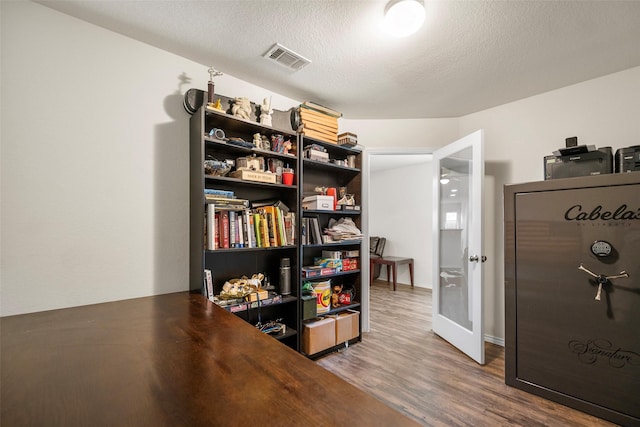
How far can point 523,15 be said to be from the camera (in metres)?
1.55

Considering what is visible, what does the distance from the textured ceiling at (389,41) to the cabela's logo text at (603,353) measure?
1.95m

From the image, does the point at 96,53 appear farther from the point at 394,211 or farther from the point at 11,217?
the point at 394,211

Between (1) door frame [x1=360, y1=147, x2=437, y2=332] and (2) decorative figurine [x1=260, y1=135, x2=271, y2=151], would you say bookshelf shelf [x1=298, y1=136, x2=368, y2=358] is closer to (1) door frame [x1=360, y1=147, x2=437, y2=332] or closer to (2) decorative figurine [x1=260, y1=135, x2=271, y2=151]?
(1) door frame [x1=360, y1=147, x2=437, y2=332]

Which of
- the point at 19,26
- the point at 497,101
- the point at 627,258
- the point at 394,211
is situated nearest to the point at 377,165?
the point at 394,211

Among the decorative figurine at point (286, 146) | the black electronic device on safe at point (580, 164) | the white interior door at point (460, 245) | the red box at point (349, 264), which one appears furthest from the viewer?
the red box at point (349, 264)

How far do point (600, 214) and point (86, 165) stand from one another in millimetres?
3176

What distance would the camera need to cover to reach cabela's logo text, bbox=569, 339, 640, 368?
5.36 ft

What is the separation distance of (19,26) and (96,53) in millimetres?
318

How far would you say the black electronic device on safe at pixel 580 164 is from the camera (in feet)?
6.27

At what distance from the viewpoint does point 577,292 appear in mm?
1811

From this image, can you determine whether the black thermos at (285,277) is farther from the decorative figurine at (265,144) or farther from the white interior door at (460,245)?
the white interior door at (460,245)

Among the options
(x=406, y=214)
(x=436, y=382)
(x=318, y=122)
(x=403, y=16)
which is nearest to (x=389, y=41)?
(x=403, y=16)

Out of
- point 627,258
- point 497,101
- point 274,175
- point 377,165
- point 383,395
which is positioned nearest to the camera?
point 627,258

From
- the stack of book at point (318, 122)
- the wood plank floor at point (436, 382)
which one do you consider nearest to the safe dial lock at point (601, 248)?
the wood plank floor at point (436, 382)
